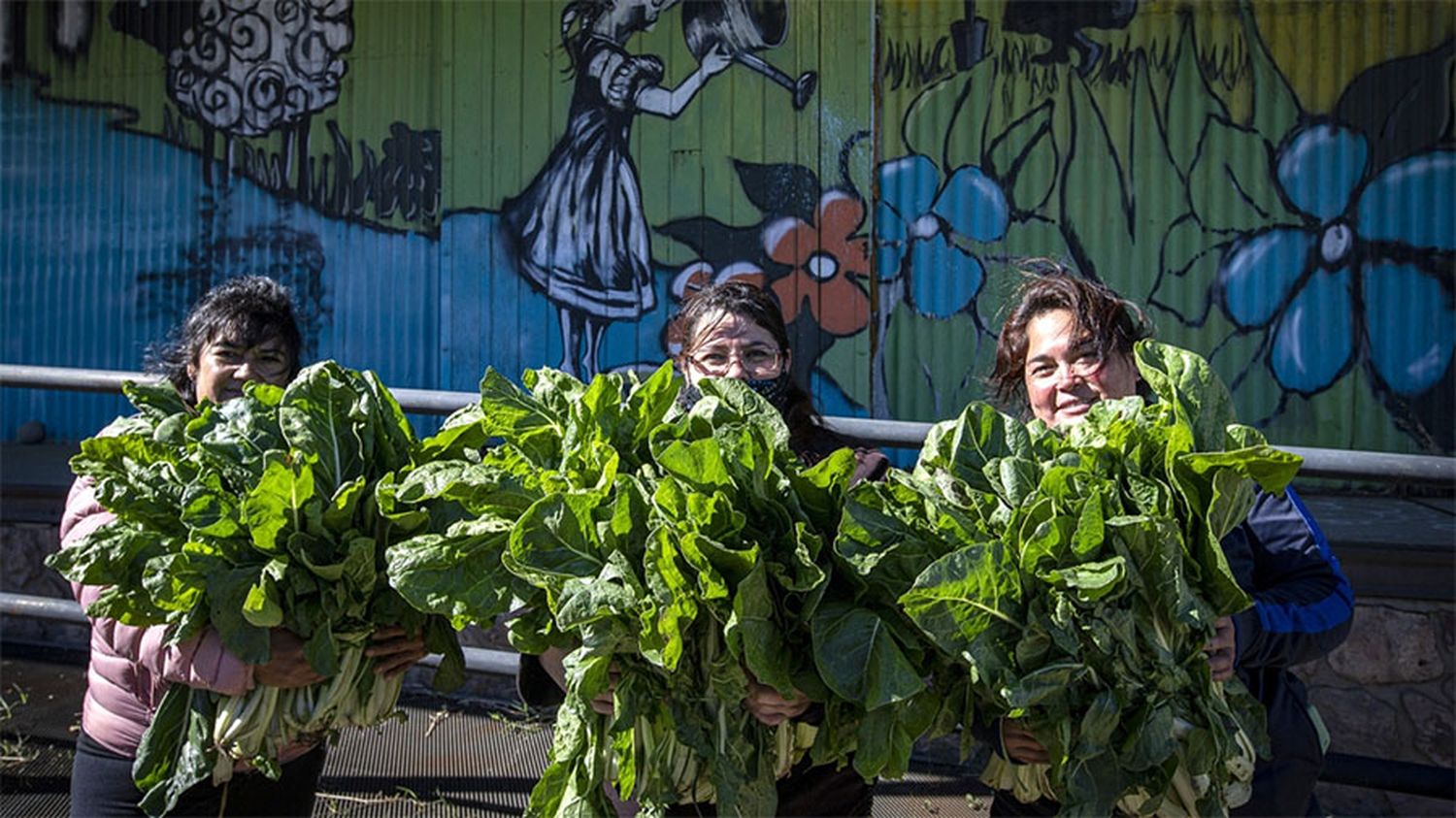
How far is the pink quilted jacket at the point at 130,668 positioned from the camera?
239 cm

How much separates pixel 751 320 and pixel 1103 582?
3.98 ft

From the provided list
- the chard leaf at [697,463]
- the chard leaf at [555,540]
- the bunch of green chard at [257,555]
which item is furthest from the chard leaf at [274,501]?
the chard leaf at [697,463]

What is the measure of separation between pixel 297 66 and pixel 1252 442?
7250mm

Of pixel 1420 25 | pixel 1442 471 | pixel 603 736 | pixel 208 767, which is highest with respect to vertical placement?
pixel 1420 25

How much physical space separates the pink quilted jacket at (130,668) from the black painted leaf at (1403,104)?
5974mm

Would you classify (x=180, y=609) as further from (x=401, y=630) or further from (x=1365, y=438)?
(x=1365, y=438)

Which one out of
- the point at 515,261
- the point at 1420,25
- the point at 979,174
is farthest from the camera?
the point at 515,261

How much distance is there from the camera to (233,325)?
294 centimetres

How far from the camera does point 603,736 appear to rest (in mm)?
2176

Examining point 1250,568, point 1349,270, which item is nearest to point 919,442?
point 1250,568

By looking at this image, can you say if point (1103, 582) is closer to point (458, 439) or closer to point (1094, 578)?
point (1094, 578)

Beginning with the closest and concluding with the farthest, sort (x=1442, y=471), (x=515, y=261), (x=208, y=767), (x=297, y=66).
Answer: (x=208, y=767) → (x=1442, y=471) → (x=515, y=261) → (x=297, y=66)

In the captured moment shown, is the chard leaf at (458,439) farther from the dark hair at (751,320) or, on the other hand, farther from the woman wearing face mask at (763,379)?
the dark hair at (751,320)

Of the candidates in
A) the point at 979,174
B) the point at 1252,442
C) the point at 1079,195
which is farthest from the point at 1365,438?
the point at 1252,442
